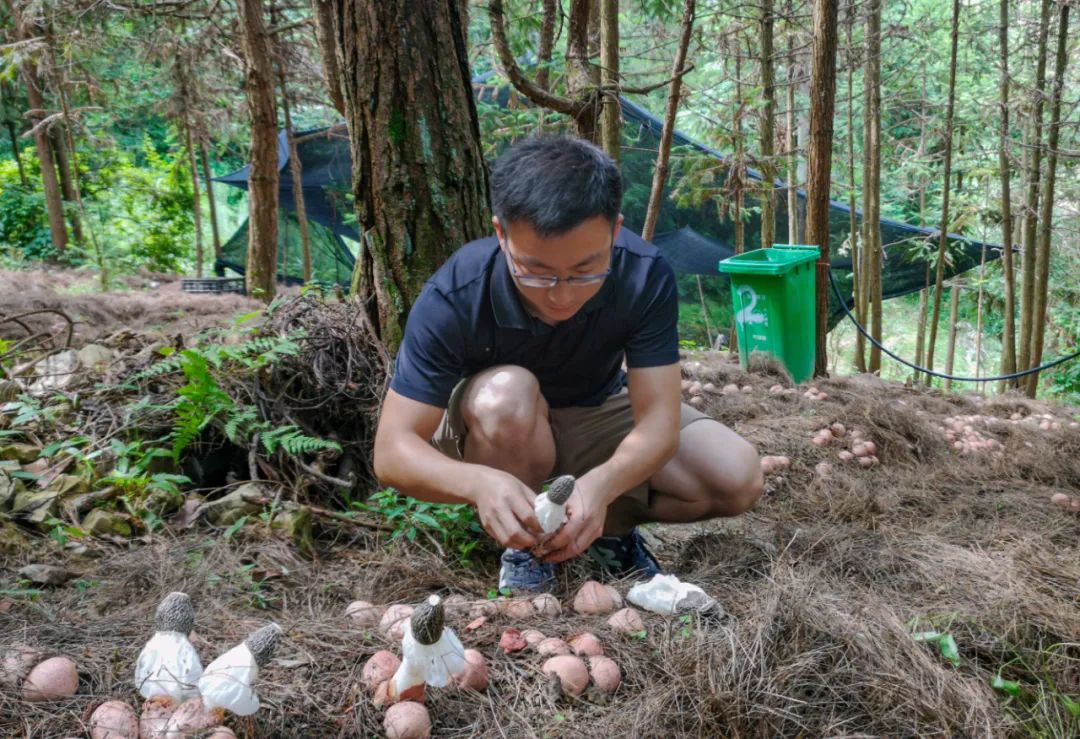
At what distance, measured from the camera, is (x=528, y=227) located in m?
1.73

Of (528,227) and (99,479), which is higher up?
(528,227)

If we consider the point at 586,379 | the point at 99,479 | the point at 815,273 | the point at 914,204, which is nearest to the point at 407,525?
the point at 586,379

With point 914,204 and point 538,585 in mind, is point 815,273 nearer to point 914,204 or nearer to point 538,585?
point 538,585

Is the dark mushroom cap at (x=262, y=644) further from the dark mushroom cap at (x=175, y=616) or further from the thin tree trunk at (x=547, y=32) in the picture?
the thin tree trunk at (x=547, y=32)

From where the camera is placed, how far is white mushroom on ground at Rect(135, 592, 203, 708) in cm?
142

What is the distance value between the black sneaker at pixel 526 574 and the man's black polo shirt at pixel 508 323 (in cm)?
44

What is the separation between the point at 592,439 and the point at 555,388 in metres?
0.18

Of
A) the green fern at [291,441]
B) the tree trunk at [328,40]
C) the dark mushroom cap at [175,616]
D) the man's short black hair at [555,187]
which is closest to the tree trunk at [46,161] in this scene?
the tree trunk at [328,40]

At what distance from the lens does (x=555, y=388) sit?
7.61 ft

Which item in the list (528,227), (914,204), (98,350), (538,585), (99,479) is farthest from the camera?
(914,204)

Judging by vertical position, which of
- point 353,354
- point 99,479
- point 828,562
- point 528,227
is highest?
point 528,227

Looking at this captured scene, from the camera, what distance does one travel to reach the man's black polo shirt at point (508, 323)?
199cm

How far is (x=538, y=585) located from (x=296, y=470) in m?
1.04

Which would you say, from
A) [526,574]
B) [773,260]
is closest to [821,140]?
[773,260]
